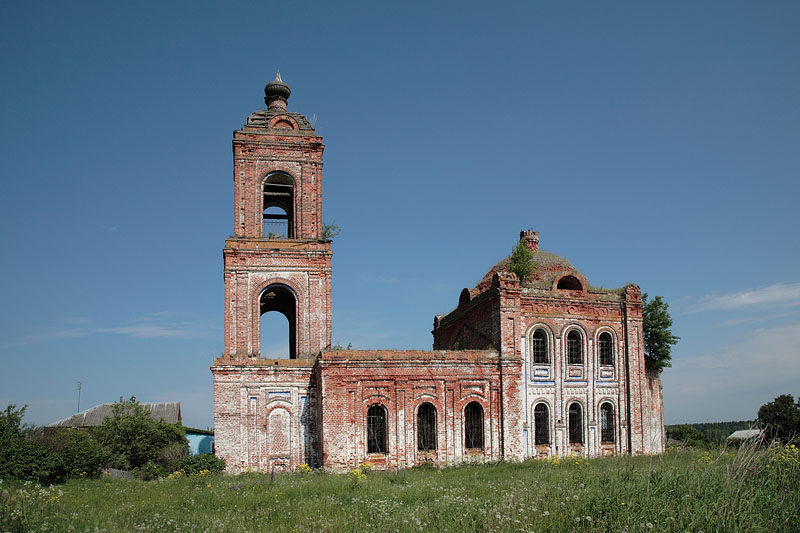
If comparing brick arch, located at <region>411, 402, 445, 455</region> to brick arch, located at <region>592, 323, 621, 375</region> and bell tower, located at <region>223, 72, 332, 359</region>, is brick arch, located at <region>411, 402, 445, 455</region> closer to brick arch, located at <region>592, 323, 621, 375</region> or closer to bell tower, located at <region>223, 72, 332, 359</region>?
bell tower, located at <region>223, 72, 332, 359</region>

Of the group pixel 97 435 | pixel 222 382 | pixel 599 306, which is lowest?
pixel 97 435

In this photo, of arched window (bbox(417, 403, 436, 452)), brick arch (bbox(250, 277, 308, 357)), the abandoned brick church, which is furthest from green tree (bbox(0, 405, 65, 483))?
arched window (bbox(417, 403, 436, 452))

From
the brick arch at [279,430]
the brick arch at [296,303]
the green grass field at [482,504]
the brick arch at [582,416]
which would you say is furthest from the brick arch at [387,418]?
the brick arch at [582,416]

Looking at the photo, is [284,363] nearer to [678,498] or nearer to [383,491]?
[383,491]

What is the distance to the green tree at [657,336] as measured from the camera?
101 feet

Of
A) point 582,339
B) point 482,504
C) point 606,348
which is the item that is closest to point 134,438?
point 582,339

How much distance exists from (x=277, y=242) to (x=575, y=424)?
13.9 m

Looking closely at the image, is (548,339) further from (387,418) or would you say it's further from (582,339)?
(387,418)

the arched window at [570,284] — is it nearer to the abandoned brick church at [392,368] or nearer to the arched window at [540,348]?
the abandoned brick church at [392,368]

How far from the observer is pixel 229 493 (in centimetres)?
1583

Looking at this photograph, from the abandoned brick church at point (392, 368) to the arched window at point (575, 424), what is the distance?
0.04 metres

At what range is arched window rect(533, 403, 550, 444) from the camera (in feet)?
84.2

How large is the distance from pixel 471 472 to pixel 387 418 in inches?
171

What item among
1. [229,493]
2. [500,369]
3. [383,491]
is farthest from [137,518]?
[500,369]
